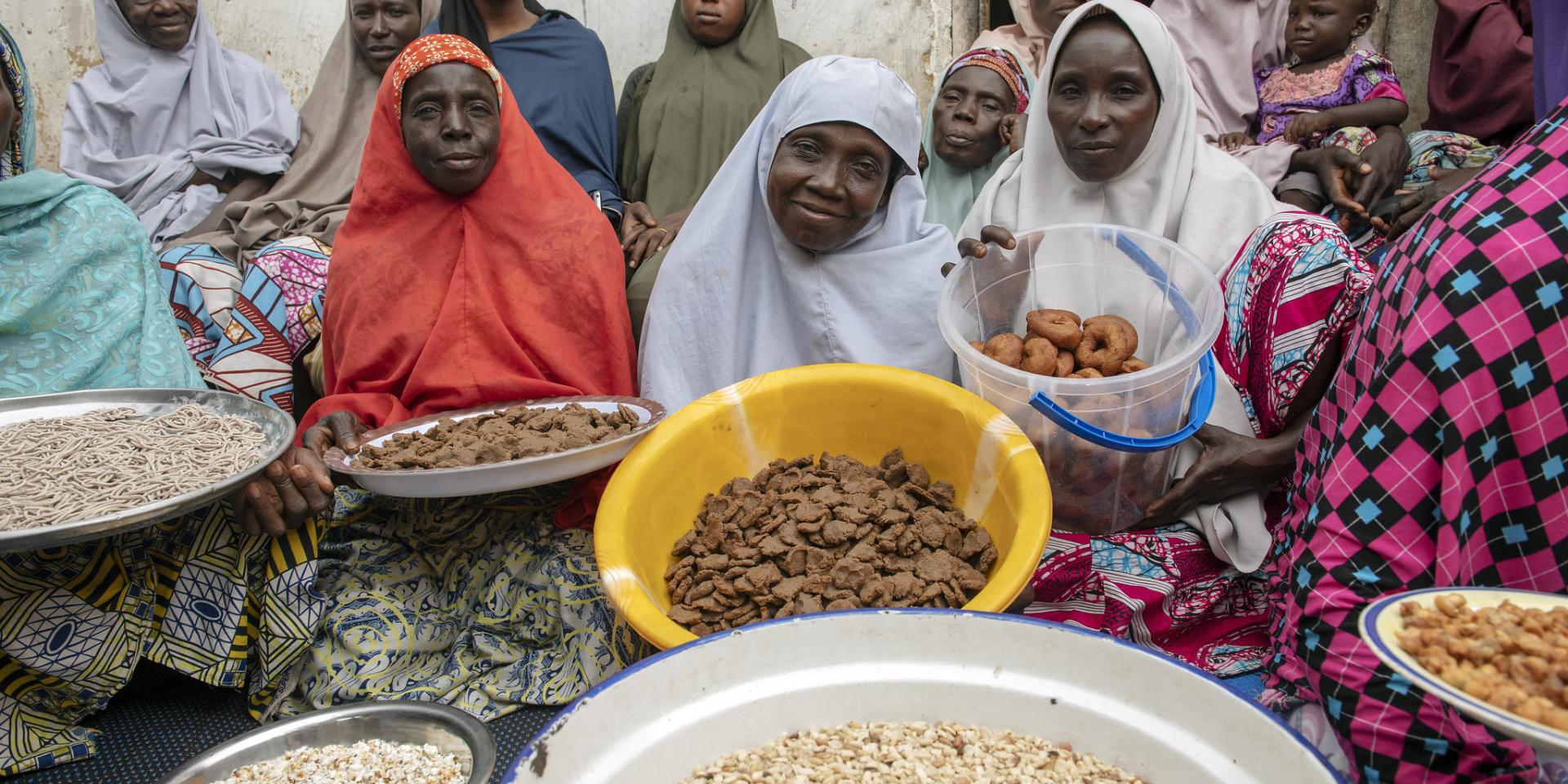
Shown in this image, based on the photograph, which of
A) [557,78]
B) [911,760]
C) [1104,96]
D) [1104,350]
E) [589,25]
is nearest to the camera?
[911,760]

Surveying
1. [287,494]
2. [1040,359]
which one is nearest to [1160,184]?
[1040,359]

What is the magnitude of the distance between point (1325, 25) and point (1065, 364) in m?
2.35

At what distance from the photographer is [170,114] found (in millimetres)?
4160

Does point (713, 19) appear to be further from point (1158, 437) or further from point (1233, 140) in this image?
point (1158, 437)

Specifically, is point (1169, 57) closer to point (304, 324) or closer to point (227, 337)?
point (304, 324)

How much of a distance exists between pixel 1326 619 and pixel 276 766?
177 centimetres

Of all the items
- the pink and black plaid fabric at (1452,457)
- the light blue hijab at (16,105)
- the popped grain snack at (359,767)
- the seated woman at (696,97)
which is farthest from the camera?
the seated woman at (696,97)

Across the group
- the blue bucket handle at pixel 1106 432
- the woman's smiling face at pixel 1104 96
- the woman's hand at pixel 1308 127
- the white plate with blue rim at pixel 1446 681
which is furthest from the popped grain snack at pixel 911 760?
the woman's hand at pixel 1308 127

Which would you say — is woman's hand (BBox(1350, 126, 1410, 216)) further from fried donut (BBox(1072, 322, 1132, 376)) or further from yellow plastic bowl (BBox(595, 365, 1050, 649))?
yellow plastic bowl (BBox(595, 365, 1050, 649))

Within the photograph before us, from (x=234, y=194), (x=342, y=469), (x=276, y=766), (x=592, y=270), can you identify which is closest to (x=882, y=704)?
(x=276, y=766)

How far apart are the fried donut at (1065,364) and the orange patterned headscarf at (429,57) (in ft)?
5.63

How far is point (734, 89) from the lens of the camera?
4.00 m

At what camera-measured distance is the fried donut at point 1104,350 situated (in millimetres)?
2088

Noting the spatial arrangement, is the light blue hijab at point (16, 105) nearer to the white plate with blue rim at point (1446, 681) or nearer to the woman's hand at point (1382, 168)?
the white plate with blue rim at point (1446, 681)
